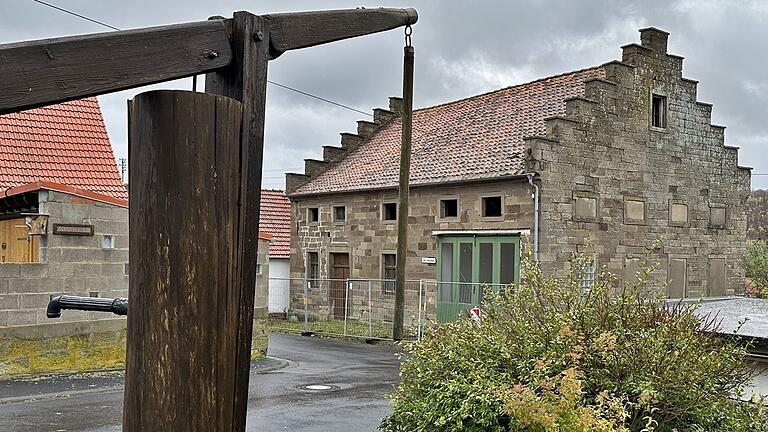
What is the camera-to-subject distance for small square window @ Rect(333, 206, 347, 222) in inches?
1082

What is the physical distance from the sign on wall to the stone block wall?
11216mm

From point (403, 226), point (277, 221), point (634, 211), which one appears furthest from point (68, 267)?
point (277, 221)

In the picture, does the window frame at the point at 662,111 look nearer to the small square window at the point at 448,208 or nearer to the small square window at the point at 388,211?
the small square window at the point at 448,208

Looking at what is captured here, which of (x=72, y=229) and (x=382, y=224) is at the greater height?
(x=382, y=224)

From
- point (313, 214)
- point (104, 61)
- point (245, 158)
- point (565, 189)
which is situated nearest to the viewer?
point (104, 61)

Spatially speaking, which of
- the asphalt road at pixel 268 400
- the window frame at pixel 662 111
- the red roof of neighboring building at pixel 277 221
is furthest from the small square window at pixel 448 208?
the red roof of neighboring building at pixel 277 221

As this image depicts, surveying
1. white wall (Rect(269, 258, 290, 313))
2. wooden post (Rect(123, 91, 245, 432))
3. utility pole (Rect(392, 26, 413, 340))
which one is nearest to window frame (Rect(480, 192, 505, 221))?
utility pole (Rect(392, 26, 413, 340))

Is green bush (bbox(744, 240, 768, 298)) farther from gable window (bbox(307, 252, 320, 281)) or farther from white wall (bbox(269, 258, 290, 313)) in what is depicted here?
white wall (bbox(269, 258, 290, 313))

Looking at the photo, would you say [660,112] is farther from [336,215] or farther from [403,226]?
[403,226]

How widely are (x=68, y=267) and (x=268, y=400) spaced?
13.7ft

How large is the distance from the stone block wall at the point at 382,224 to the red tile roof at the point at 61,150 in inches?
345

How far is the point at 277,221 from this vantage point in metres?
32.4

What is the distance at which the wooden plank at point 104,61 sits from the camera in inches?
80.7

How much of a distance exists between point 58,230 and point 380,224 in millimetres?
13676
